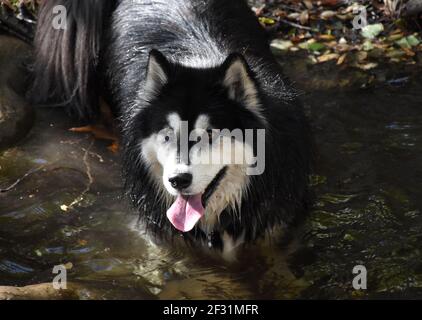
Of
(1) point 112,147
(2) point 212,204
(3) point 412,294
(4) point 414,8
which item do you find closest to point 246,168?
(2) point 212,204

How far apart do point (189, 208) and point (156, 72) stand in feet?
2.77

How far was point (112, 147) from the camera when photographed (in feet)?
19.8

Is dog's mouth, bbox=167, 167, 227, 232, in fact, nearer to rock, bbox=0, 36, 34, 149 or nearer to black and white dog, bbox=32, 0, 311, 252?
black and white dog, bbox=32, 0, 311, 252

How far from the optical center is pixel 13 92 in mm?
6359

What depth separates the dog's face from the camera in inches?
163

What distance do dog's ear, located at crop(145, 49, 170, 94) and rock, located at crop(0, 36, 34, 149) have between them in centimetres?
195

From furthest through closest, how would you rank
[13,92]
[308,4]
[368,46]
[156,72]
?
[308,4], [368,46], [13,92], [156,72]

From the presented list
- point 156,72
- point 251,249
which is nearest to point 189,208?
point 251,249

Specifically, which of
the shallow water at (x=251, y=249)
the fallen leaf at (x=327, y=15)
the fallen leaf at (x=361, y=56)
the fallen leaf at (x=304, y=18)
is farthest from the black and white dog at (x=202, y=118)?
the fallen leaf at (x=327, y=15)

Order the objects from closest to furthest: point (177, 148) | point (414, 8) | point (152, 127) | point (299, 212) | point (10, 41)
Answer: point (177, 148)
point (152, 127)
point (299, 212)
point (10, 41)
point (414, 8)

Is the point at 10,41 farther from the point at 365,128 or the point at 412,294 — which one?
the point at 412,294

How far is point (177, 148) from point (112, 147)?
199 cm

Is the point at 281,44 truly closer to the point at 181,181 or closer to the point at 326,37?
the point at 326,37

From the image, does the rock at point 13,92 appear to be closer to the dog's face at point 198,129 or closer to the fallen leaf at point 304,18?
the dog's face at point 198,129
